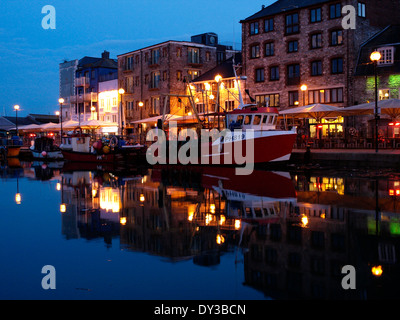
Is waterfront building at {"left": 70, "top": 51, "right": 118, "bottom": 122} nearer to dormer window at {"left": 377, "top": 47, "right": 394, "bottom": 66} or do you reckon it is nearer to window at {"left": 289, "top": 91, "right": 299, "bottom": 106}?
window at {"left": 289, "top": 91, "right": 299, "bottom": 106}

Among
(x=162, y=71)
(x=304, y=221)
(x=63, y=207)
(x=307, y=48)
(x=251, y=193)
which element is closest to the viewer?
(x=304, y=221)

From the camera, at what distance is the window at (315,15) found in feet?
152

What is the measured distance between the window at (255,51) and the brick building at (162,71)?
887 cm

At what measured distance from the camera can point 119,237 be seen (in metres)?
10.4

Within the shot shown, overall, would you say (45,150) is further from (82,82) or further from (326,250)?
(326,250)

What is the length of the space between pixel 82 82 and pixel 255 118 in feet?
174

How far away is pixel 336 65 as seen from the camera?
45469 millimetres

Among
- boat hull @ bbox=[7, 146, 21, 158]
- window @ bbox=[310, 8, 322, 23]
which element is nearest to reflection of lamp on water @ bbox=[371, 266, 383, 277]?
window @ bbox=[310, 8, 322, 23]

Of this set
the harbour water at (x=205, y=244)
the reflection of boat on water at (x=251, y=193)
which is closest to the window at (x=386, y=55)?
the reflection of boat on water at (x=251, y=193)

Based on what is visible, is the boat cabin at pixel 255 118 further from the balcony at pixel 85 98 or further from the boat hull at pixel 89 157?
the balcony at pixel 85 98

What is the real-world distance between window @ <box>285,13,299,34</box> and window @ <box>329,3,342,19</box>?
3.72 m

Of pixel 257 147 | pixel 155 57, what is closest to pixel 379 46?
pixel 257 147

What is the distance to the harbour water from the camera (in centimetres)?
696

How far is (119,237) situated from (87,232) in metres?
1.09
